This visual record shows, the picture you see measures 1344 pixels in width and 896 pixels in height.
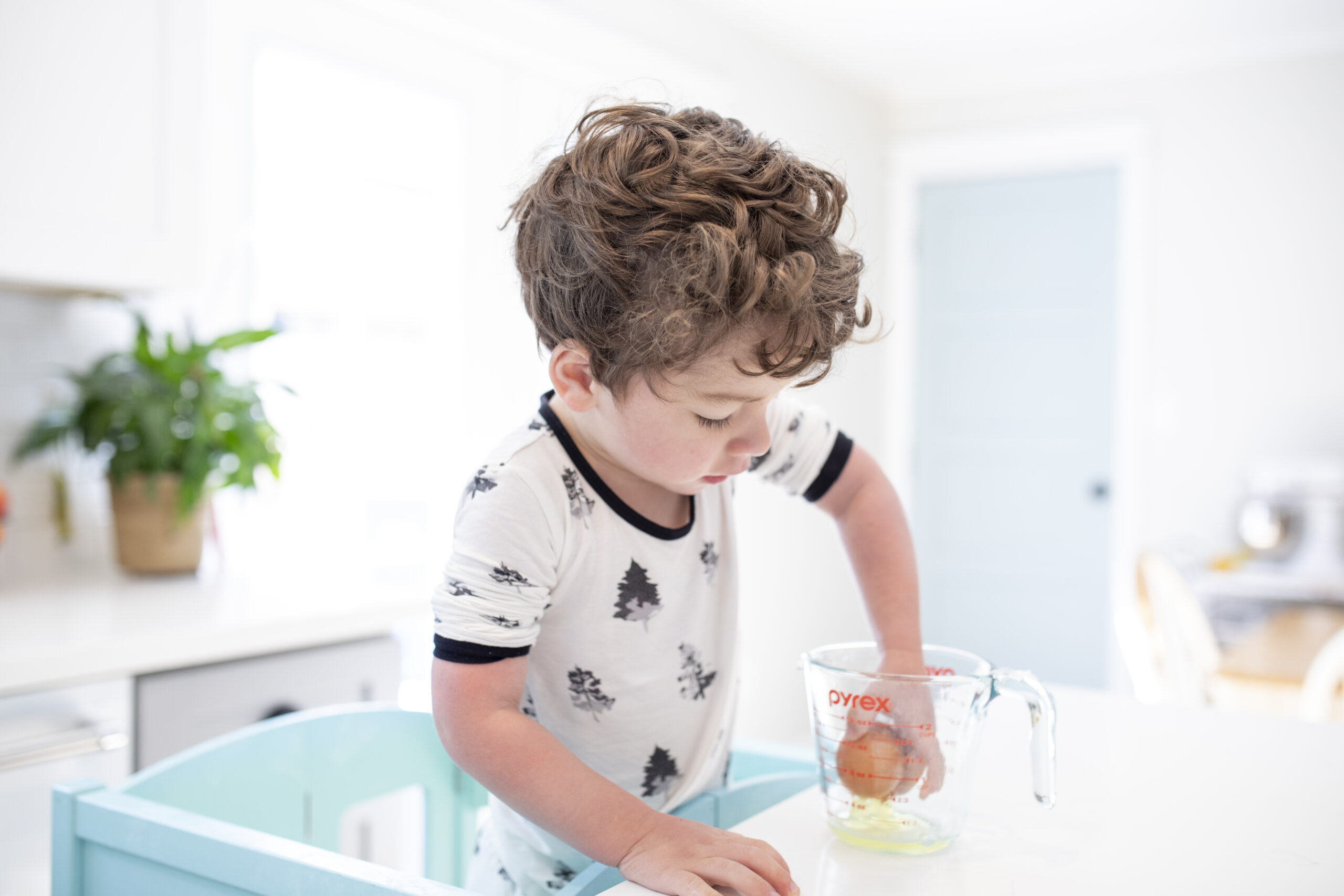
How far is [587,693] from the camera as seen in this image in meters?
0.79

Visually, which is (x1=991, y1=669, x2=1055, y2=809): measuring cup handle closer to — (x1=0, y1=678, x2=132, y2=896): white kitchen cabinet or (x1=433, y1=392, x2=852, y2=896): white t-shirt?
(x1=433, y1=392, x2=852, y2=896): white t-shirt

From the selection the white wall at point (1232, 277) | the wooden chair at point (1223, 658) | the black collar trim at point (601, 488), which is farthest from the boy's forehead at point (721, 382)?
the white wall at point (1232, 277)

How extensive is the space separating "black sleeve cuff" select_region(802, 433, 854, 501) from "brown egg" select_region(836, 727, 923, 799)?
32cm

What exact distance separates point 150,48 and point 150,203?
239 mm

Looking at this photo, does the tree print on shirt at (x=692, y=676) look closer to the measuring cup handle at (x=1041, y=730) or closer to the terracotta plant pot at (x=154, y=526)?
the measuring cup handle at (x=1041, y=730)

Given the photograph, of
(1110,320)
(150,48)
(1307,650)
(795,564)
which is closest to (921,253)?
(1110,320)

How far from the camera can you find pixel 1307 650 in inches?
85.1

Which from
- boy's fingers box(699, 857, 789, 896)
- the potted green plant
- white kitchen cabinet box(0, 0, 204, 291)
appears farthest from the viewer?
the potted green plant

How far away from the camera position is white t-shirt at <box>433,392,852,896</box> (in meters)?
0.70

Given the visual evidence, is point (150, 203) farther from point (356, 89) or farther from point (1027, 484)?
point (1027, 484)

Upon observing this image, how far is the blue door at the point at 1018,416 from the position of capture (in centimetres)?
381

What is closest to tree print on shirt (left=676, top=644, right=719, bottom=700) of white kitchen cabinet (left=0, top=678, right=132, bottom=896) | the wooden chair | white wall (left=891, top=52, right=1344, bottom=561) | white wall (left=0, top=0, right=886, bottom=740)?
white wall (left=0, top=0, right=886, bottom=740)

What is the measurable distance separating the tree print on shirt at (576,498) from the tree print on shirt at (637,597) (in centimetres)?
6

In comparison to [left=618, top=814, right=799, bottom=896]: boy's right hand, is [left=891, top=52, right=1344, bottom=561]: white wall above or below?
above
